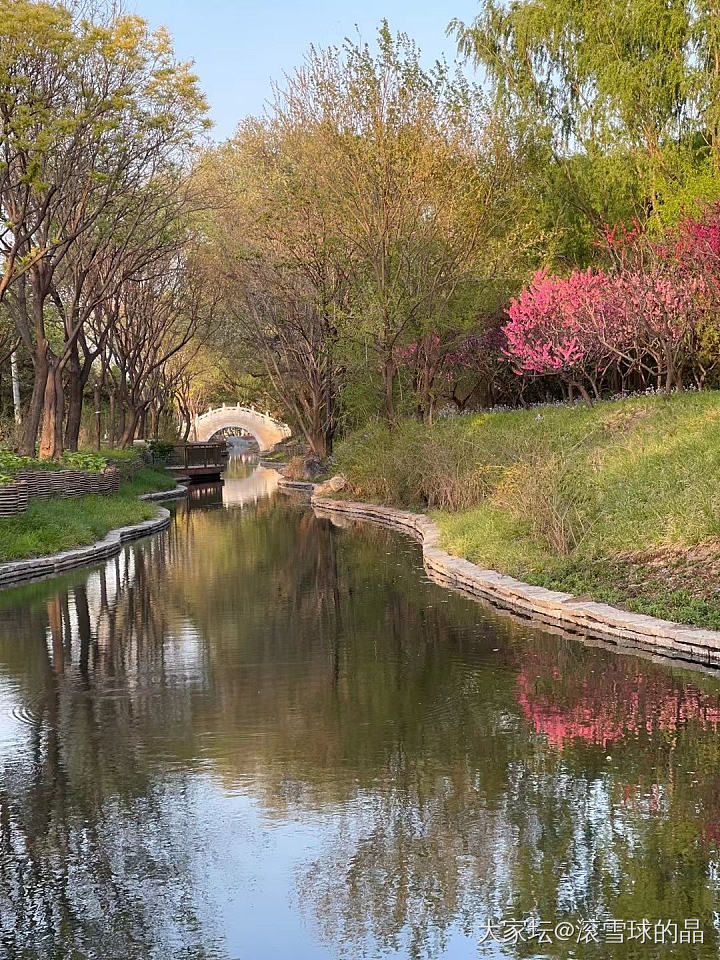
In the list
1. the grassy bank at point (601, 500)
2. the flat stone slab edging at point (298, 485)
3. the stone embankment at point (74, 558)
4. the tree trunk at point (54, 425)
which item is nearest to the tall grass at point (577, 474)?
the grassy bank at point (601, 500)

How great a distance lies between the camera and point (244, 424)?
98.8 meters

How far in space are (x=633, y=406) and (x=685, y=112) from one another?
10281mm

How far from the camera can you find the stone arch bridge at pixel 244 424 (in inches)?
3812

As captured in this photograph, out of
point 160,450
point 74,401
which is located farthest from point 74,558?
point 160,450

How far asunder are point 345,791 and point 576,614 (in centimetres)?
706

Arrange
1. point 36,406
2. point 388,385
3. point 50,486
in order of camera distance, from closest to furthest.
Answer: point 50,486
point 36,406
point 388,385

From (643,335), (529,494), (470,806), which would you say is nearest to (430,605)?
(529,494)

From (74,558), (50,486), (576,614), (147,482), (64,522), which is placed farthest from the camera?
(147,482)

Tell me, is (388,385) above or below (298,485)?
above

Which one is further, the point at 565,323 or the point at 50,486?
the point at 565,323

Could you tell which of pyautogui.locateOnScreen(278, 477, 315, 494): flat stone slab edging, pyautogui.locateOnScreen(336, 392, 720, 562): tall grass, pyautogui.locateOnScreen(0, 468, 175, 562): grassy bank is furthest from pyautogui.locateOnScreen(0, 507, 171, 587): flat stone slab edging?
pyautogui.locateOnScreen(278, 477, 315, 494): flat stone slab edging

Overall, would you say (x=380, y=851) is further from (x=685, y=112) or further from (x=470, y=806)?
(x=685, y=112)

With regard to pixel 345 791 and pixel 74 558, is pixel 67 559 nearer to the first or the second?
pixel 74 558

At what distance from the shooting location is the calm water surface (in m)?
6.09
